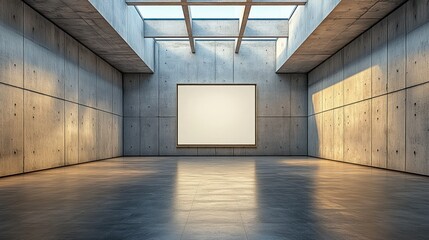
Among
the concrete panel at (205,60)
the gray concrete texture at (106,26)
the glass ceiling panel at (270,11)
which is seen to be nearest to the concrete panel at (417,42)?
the glass ceiling panel at (270,11)

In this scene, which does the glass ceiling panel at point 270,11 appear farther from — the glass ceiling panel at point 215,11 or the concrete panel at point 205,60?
the concrete panel at point 205,60

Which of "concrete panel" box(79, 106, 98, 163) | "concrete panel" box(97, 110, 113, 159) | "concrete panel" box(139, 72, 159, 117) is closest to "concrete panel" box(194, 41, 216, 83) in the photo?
"concrete panel" box(139, 72, 159, 117)

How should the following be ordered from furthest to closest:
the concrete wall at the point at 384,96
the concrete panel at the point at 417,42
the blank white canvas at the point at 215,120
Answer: the blank white canvas at the point at 215,120 < the concrete wall at the point at 384,96 < the concrete panel at the point at 417,42

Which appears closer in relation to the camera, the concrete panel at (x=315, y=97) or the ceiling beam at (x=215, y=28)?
the ceiling beam at (x=215, y=28)

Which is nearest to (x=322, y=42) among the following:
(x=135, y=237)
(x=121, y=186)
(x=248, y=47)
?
(x=248, y=47)

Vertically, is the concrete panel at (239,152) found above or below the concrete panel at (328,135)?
below

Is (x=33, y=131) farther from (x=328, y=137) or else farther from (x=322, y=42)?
(x=328, y=137)

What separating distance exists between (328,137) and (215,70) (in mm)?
9064

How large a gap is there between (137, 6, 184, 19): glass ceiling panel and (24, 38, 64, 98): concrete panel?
18.0ft

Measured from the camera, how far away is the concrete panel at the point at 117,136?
23000mm

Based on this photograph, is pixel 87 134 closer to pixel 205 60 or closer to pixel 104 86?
pixel 104 86

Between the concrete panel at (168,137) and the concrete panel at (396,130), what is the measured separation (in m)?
14.5

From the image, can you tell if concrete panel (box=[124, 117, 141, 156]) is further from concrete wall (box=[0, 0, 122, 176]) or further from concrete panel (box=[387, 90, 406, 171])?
concrete panel (box=[387, 90, 406, 171])

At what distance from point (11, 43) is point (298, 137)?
747 inches
